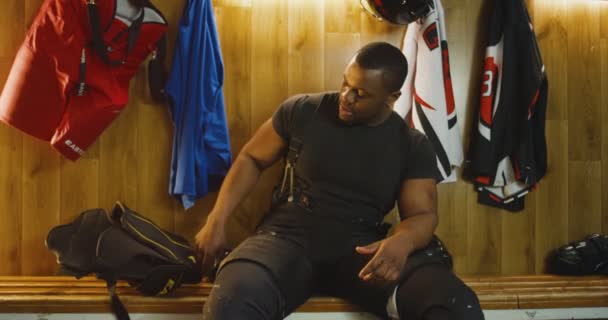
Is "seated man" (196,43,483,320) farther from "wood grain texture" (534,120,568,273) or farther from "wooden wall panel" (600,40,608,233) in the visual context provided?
"wooden wall panel" (600,40,608,233)

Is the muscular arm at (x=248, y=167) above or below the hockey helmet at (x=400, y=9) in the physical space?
below

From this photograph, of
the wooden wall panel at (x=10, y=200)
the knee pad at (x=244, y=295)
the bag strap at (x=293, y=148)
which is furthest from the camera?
the wooden wall panel at (x=10, y=200)

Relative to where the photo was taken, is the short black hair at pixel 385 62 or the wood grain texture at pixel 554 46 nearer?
the short black hair at pixel 385 62

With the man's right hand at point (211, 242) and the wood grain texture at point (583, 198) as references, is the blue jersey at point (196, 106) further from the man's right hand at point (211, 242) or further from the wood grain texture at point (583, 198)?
the wood grain texture at point (583, 198)

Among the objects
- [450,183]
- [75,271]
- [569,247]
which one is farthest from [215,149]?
[569,247]

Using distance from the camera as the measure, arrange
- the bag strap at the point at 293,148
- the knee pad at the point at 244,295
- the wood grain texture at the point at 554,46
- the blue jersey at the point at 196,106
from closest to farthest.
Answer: the knee pad at the point at 244,295, the bag strap at the point at 293,148, the blue jersey at the point at 196,106, the wood grain texture at the point at 554,46

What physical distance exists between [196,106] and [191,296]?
28.1 inches

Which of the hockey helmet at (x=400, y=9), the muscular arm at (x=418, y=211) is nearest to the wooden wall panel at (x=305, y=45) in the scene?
the hockey helmet at (x=400, y=9)

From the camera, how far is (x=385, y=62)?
78.4 inches

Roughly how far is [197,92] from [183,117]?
11 centimetres

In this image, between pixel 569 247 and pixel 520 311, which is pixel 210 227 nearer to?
pixel 520 311

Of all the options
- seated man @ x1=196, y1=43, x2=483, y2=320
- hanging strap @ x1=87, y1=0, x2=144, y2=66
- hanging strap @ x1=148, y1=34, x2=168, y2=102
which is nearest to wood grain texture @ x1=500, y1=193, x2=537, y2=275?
seated man @ x1=196, y1=43, x2=483, y2=320

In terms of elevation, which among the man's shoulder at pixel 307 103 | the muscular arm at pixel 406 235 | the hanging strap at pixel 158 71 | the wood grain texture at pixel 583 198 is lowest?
the wood grain texture at pixel 583 198

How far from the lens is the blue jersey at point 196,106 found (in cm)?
234
